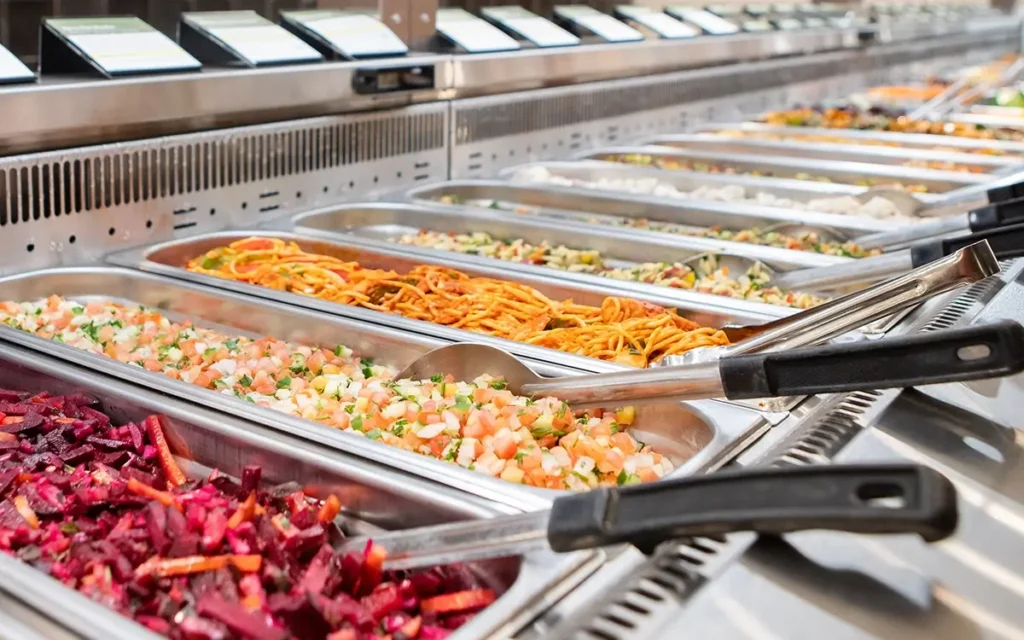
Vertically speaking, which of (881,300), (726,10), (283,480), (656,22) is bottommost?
(283,480)

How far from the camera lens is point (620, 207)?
3186 millimetres

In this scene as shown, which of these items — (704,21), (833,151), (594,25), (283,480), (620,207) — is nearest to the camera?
(283,480)

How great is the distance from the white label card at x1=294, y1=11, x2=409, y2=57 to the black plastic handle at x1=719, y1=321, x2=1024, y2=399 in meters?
1.91

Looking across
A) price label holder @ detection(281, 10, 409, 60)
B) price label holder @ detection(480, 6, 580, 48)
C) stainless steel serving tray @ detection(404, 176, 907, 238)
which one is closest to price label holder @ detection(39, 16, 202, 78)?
price label holder @ detection(281, 10, 409, 60)

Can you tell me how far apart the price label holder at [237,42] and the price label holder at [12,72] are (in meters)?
0.62

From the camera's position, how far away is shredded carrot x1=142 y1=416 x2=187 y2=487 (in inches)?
57.1

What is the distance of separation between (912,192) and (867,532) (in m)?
2.83

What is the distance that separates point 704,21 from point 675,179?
1.88 meters

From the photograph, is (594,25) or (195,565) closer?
(195,565)

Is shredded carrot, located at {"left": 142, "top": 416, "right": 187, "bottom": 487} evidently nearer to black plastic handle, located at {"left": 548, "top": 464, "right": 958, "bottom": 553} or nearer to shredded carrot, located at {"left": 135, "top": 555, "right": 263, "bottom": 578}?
shredded carrot, located at {"left": 135, "top": 555, "right": 263, "bottom": 578}

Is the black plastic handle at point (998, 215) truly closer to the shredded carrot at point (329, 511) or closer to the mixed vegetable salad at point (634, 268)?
the mixed vegetable salad at point (634, 268)

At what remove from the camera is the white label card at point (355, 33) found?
2961 millimetres

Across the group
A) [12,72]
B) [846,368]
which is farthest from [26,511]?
[12,72]

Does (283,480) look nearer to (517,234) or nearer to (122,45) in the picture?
(122,45)
